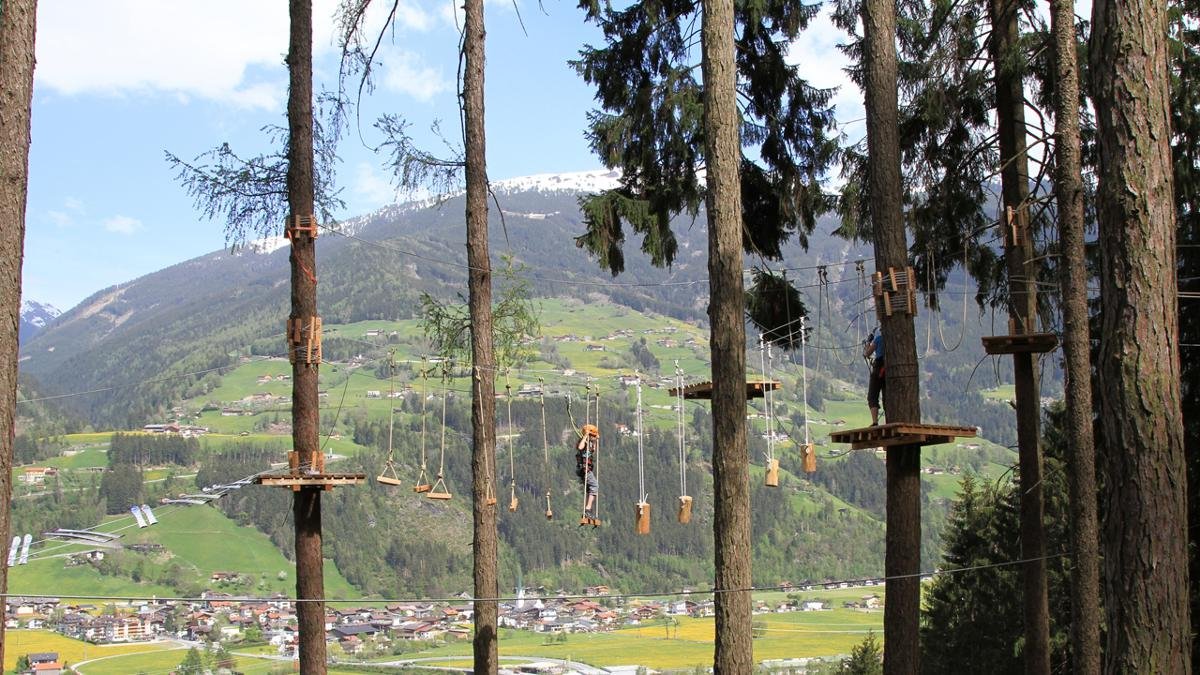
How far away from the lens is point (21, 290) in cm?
652

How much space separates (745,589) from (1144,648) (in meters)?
2.65

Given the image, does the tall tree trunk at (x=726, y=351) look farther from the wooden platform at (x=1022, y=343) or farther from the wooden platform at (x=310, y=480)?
the wooden platform at (x=1022, y=343)

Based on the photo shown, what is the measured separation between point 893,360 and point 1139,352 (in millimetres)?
3128

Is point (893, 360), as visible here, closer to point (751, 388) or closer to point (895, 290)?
point (895, 290)

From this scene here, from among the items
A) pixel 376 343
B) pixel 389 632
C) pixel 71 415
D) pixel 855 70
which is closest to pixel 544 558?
pixel 389 632

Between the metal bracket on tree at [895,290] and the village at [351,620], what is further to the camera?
the village at [351,620]

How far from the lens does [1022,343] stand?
453 inches

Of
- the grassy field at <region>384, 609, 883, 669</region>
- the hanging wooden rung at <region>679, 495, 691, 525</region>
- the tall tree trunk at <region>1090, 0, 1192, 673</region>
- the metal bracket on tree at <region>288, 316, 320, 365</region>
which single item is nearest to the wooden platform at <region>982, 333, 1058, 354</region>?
the hanging wooden rung at <region>679, 495, 691, 525</region>

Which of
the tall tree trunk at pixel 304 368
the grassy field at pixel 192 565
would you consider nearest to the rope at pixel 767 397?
the tall tree trunk at pixel 304 368

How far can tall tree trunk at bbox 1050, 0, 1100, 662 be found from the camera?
36.8 feet

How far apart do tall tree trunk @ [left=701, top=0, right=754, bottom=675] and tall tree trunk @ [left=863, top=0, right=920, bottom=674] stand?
1.44m

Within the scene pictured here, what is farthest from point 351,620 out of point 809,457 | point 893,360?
point 893,360

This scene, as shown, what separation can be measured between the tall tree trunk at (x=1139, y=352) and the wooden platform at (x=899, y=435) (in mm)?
2138

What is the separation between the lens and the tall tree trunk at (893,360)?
30.2 ft
